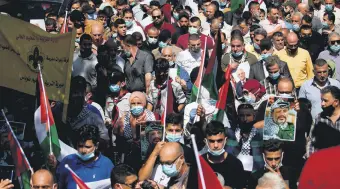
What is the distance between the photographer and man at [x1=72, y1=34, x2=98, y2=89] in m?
13.1

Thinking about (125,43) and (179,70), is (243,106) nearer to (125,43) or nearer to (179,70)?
(179,70)

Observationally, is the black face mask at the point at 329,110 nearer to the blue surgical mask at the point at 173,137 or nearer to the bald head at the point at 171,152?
the blue surgical mask at the point at 173,137

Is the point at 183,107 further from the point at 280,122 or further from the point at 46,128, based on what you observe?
the point at 46,128

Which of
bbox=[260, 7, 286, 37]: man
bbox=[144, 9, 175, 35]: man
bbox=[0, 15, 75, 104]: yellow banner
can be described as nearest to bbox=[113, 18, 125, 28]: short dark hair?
bbox=[144, 9, 175, 35]: man

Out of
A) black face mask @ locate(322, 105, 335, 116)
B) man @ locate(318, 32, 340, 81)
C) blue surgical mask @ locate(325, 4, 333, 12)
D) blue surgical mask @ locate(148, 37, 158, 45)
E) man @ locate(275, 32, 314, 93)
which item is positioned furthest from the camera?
blue surgical mask @ locate(325, 4, 333, 12)

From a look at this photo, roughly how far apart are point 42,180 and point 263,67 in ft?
16.6

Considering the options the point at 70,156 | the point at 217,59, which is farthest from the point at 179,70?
the point at 70,156

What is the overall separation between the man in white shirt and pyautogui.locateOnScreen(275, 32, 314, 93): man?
1.21 metres

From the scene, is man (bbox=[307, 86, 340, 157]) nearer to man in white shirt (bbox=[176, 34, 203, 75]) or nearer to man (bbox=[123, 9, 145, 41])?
man in white shirt (bbox=[176, 34, 203, 75])

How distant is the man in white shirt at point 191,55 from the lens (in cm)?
1345

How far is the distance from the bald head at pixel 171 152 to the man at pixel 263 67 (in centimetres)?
371

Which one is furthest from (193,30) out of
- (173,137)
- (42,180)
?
(42,180)

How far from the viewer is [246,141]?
1038cm

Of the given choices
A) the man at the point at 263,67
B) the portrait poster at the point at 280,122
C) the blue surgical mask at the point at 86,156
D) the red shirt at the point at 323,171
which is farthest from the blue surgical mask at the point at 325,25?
the red shirt at the point at 323,171
